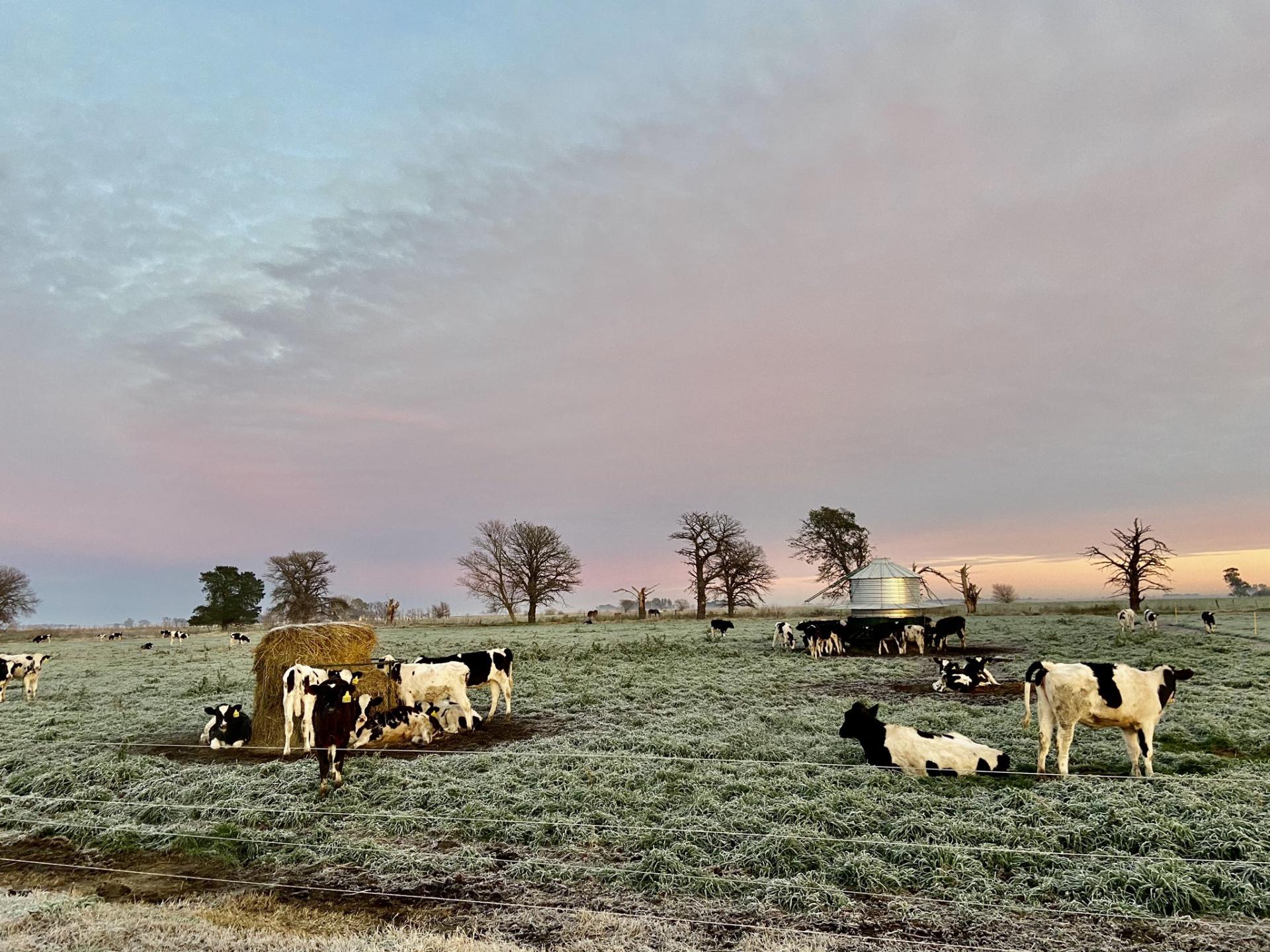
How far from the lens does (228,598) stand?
250 feet

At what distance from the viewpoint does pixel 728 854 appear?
7.05 meters

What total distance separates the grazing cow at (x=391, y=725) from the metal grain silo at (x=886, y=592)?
84.5 ft

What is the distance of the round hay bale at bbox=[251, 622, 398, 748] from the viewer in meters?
12.5

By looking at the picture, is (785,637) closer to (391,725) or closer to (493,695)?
(493,695)

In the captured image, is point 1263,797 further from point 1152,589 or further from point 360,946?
point 1152,589

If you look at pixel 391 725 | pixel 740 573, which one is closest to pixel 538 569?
pixel 740 573

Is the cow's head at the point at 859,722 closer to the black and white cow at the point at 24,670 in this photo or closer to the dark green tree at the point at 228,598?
the black and white cow at the point at 24,670

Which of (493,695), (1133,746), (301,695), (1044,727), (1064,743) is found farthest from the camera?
(493,695)

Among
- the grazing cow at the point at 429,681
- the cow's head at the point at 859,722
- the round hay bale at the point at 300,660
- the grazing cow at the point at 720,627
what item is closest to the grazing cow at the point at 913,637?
the grazing cow at the point at 720,627

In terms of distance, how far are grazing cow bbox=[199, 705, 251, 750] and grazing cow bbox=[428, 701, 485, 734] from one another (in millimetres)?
3547

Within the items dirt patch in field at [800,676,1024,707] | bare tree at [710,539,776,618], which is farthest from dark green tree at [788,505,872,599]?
dirt patch in field at [800,676,1024,707]

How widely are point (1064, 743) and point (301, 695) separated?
479 inches

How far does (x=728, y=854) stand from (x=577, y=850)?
1.68 m

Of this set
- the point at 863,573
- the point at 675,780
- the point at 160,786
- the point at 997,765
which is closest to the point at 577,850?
the point at 675,780
